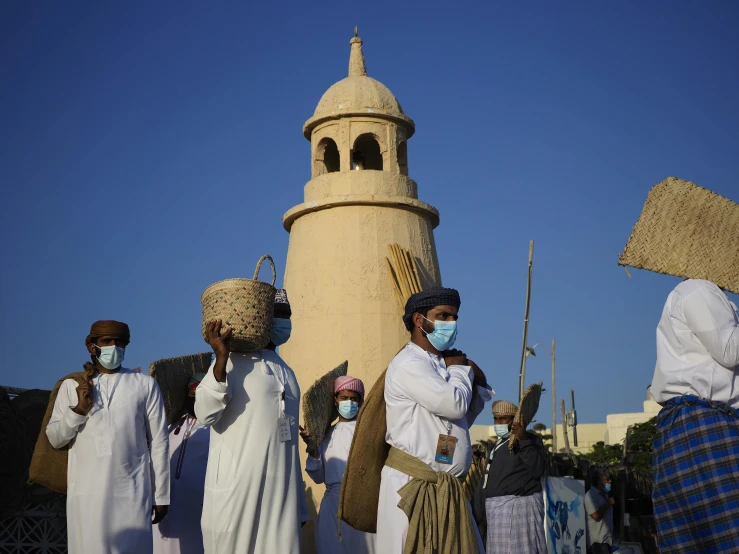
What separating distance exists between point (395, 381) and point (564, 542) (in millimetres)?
5227

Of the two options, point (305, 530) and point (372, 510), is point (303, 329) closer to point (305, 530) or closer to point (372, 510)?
point (305, 530)

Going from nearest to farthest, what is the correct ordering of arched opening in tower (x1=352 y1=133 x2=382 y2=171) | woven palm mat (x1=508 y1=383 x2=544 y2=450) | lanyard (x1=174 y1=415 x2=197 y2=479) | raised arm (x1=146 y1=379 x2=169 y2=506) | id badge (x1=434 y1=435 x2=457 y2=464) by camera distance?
id badge (x1=434 y1=435 x2=457 y2=464) < raised arm (x1=146 y1=379 x2=169 y2=506) < woven palm mat (x1=508 y1=383 x2=544 y2=450) < lanyard (x1=174 y1=415 x2=197 y2=479) < arched opening in tower (x1=352 y1=133 x2=382 y2=171)

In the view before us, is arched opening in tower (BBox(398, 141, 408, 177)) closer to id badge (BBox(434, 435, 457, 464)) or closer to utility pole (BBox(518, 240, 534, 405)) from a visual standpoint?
utility pole (BBox(518, 240, 534, 405))

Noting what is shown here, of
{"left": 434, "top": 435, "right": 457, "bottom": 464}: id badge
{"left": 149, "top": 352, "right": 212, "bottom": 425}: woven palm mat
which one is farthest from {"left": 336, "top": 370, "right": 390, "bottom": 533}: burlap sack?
{"left": 149, "top": 352, "right": 212, "bottom": 425}: woven palm mat

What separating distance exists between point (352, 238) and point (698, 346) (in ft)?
Answer: 24.8

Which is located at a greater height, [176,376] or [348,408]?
[176,376]

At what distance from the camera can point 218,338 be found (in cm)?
551

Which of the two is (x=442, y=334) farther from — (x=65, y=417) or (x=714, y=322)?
(x=65, y=417)

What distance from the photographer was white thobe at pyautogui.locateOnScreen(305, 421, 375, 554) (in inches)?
328

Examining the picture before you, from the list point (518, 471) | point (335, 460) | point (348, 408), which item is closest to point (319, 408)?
point (348, 408)

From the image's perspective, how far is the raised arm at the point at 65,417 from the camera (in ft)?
19.9

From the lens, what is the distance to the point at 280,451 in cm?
574

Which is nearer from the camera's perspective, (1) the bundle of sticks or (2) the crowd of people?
(2) the crowd of people

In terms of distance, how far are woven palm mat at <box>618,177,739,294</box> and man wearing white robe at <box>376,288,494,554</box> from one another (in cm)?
110
